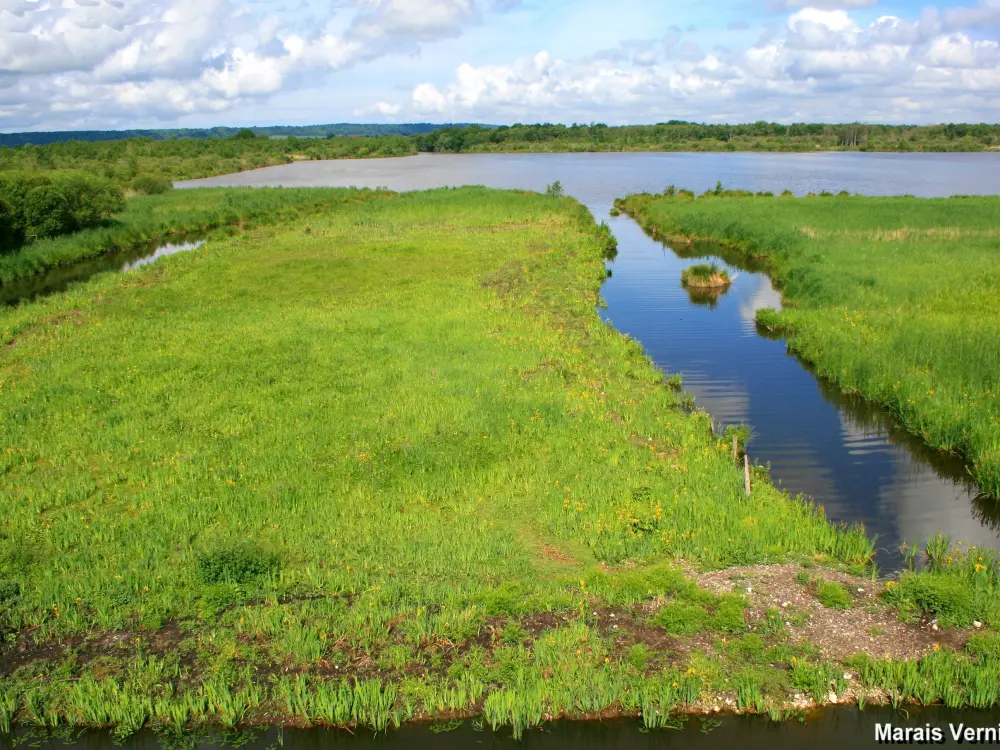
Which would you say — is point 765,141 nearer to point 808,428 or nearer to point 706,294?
point 706,294

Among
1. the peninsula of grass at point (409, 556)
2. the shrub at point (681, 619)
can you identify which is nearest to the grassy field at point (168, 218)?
the peninsula of grass at point (409, 556)

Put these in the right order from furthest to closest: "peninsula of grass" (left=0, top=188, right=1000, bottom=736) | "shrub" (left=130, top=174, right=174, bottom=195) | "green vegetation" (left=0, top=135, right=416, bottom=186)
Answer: "green vegetation" (left=0, top=135, right=416, bottom=186) → "shrub" (left=130, top=174, right=174, bottom=195) → "peninsula of grass" (left=0, top=188, right=1000, bottom=736)

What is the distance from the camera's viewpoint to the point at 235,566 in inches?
A: 408

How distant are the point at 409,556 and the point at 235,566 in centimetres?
251

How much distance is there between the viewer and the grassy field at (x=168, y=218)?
127 ft

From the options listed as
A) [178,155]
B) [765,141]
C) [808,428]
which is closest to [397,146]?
[178,155]

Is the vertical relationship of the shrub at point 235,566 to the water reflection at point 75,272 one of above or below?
below

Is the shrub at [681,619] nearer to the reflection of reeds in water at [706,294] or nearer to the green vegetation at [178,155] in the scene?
the reflection of reeds in water at [706,294]

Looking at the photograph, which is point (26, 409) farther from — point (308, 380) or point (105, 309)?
point (105, 309)

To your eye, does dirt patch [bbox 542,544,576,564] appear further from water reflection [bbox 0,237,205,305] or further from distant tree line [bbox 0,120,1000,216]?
distant tree line [bbox 0,120,1000,216]

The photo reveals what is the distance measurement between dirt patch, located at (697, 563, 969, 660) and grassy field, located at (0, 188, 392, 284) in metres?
38.5

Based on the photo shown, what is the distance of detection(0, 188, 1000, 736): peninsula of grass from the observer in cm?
847

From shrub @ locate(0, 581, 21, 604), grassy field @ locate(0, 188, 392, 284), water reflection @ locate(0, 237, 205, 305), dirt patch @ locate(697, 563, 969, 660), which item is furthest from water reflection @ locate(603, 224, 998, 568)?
grassy field @ locate(0, 188, 392, 284)

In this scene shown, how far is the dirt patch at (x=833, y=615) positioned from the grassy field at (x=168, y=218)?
126 feet
